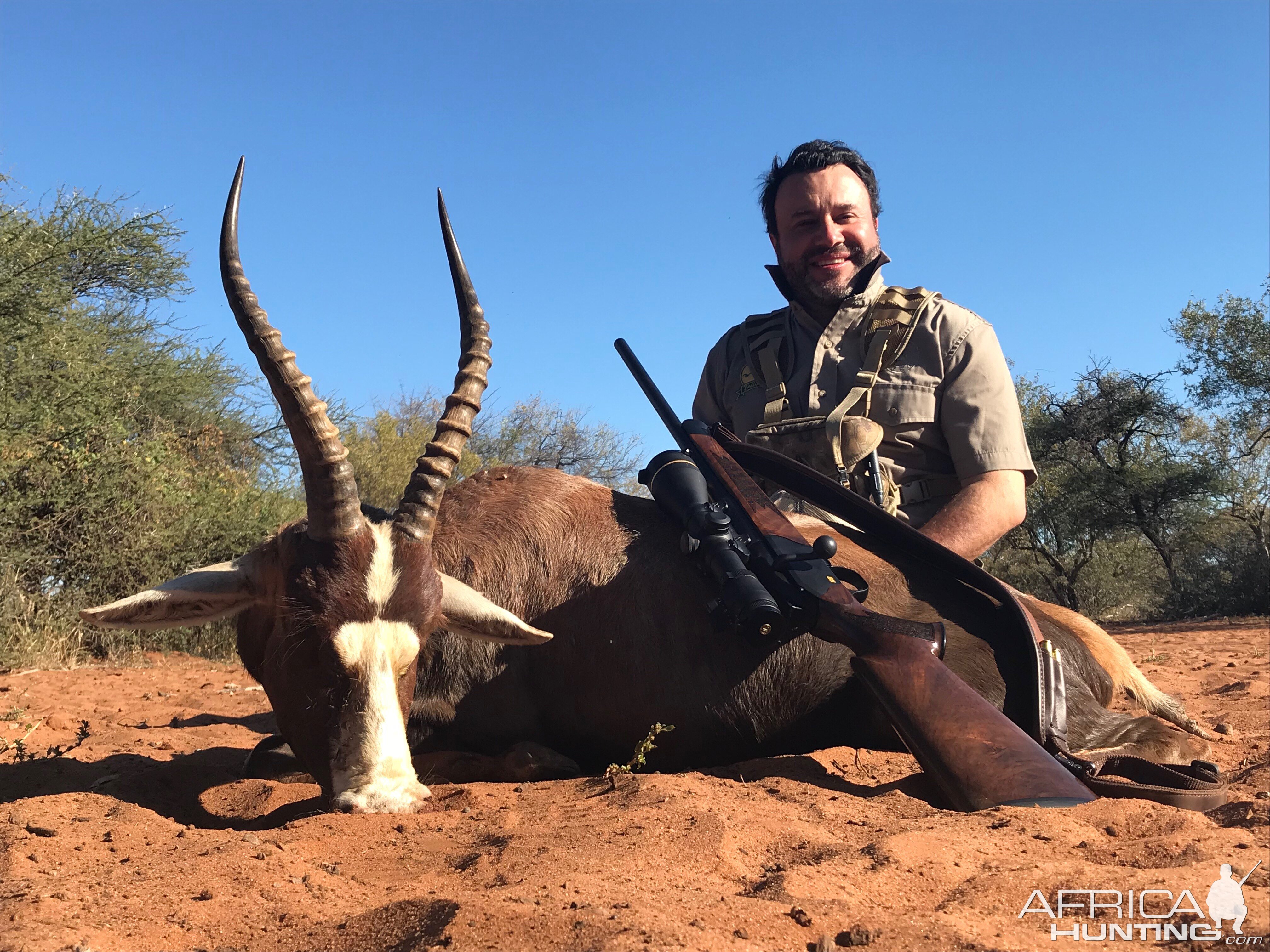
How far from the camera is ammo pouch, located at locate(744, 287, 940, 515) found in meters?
4.62

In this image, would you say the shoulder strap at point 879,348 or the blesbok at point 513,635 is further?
the shoulder strap at point 879,348

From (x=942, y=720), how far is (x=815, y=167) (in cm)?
364

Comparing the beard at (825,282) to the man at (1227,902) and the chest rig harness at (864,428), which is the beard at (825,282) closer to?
the chest rig harness at (864,428)

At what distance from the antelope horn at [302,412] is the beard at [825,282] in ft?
9.13

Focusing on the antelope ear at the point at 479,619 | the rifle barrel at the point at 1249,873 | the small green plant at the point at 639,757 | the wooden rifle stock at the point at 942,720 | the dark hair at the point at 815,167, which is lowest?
the small green plant at the point at 639,757

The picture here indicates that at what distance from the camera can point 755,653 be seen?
380cm

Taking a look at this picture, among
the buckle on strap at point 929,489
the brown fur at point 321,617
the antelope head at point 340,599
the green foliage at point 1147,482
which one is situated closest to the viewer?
the antelope head at point 340,599

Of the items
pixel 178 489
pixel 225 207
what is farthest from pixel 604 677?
pixel 178 489

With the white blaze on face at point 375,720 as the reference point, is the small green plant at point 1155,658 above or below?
below

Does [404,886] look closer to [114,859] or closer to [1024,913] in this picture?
[114,859]

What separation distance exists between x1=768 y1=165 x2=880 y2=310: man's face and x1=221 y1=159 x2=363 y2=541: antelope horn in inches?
112

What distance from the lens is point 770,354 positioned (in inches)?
A: 202

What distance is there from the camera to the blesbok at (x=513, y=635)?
3.38m

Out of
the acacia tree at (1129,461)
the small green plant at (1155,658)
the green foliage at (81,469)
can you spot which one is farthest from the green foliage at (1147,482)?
the green foliage at (81,469)
